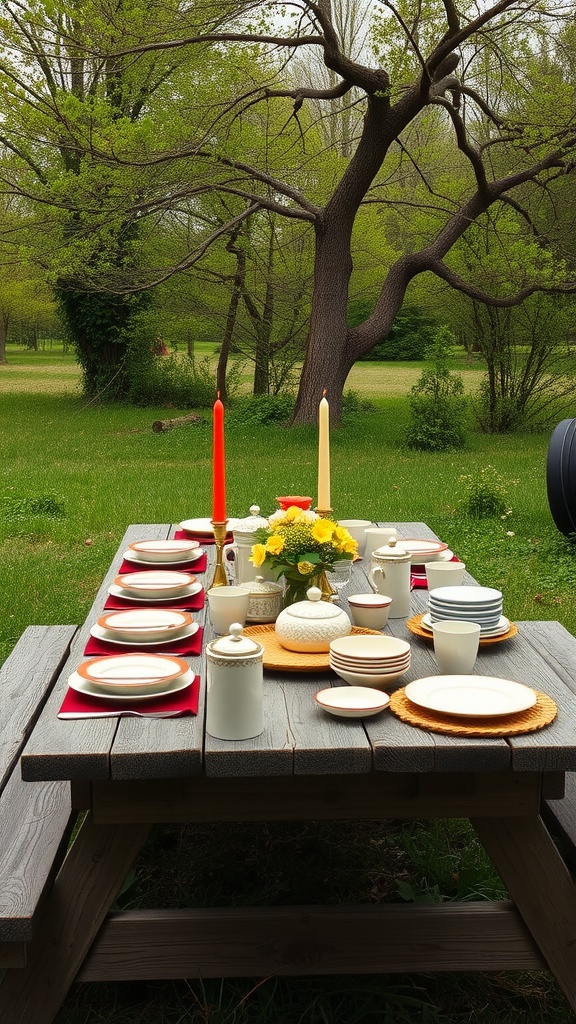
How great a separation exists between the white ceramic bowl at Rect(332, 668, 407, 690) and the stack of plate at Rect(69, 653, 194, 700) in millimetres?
373

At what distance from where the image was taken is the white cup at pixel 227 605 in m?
2.74

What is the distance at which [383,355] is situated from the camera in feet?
137

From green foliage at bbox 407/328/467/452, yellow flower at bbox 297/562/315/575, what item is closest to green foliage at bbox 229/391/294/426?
green foliage at bbox 407/328/467/452

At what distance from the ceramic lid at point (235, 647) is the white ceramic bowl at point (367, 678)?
325 millimetres

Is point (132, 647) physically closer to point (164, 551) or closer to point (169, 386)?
point (164, 551)

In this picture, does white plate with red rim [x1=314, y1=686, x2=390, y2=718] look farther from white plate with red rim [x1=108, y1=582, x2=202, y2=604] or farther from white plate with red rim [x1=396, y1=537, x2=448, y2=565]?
white plate with red rim [x1=396, y1=537, x2=448, y2=565]

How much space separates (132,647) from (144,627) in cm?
8

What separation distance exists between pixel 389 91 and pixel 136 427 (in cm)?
756

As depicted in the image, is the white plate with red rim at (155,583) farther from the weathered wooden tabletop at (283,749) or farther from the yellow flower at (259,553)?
the weathered wooden tabletop at (283,749)

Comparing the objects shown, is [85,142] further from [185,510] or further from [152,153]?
[185,510]

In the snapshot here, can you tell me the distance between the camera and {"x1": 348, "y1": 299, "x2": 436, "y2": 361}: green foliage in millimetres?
33125

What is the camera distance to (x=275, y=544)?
265 centimetres

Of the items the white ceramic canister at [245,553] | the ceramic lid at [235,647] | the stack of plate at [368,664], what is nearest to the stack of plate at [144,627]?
the white ceramic canister at [245,553]

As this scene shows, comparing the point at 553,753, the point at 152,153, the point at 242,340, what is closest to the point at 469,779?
the point at 553,753
